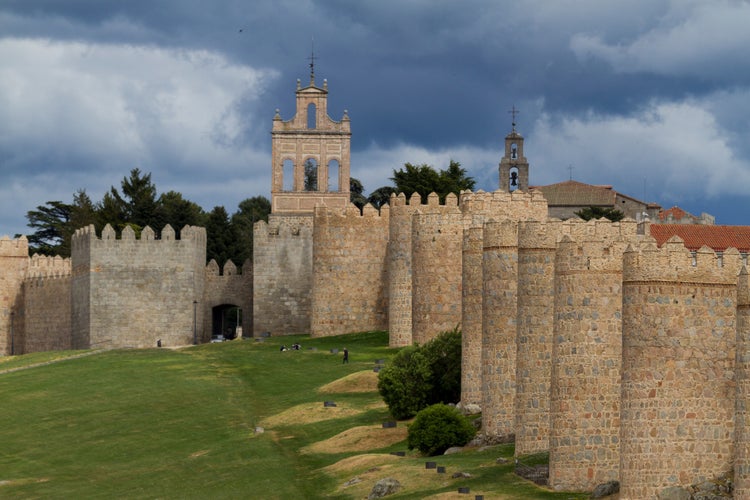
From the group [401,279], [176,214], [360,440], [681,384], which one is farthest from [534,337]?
[176,214]

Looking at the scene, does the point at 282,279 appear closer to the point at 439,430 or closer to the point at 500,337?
the point at 439,430

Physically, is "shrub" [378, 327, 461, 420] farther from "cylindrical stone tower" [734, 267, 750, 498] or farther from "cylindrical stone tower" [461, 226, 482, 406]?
"cylindrical stone tower" [734, 267, 750, 498]

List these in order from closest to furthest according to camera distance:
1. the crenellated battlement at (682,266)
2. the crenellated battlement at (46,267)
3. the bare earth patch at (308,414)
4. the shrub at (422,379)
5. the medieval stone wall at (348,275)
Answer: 1. the crenellated battlement at (682,266)
2. the shrub at (422,379)
3. the bare earth patch at (308,414)
4. the medieval stone wall at (348,275)
5. the crenellated battlement at (46,267)

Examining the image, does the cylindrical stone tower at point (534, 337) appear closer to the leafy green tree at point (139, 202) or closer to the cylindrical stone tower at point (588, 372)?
the cylindrical stone tower at point (588, 372)

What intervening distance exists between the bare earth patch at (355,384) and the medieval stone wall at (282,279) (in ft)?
62.1

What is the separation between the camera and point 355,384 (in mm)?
56812

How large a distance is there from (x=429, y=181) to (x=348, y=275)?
2123 cm

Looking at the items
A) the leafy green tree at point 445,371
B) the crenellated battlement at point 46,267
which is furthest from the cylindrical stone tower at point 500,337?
the crenellated battlement at point 46,267

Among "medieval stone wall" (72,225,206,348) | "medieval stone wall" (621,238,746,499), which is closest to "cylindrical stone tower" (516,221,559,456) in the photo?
"medieval stone wall" (621,238,746,499)

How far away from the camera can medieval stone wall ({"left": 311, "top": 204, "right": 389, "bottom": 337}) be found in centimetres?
7069

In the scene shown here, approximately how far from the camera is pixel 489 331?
44.3 meters

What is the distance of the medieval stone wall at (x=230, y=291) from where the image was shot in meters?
80.1

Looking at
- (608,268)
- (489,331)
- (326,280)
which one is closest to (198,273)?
(326,280)

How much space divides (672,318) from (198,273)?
47350 millimetres
